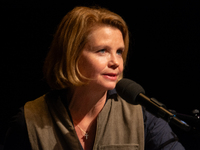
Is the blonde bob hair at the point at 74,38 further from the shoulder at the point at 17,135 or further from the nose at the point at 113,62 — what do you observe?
the shoulder at the point at 17,135

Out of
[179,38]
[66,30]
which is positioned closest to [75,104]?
[66,30]

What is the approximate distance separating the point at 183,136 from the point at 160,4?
1.00 m

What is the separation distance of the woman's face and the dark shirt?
0.33 meters

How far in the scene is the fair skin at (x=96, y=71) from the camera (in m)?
0.99

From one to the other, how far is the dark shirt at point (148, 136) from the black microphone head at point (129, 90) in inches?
14.8

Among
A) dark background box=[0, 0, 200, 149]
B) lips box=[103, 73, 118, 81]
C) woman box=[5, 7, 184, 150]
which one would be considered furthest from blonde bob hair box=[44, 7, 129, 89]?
dark background box=[0, 0, 200, 149]

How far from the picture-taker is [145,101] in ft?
2.29

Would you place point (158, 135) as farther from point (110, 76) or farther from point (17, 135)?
point (17, 135)

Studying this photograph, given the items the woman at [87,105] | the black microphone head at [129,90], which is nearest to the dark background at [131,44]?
the woman at [87,105]

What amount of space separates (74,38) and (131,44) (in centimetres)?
74

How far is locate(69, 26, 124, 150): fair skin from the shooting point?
994 millimetres

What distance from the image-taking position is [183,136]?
1.55 meters

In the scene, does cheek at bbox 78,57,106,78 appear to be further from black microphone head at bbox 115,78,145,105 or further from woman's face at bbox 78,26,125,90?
black microphone head at bbox 115,78,145,105

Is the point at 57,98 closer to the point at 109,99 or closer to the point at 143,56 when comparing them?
A: the point at 109,99
